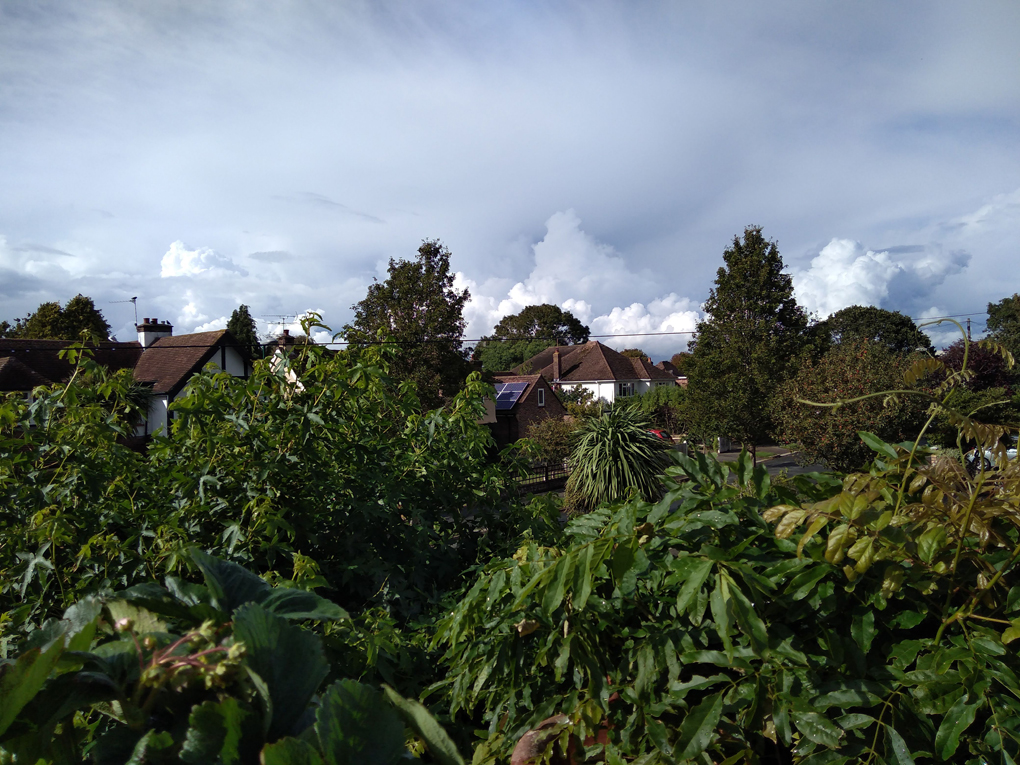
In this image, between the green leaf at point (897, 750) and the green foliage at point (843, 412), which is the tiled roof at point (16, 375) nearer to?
the green foliage at point (843, 412)

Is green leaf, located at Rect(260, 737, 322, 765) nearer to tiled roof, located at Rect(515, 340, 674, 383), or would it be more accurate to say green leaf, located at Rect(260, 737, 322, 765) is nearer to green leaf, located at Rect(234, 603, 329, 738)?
green leaf, located at Rect(234, 603, 329, 738)

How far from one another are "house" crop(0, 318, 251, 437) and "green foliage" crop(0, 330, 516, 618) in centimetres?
2262

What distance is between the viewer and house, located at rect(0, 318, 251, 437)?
77.6 feet

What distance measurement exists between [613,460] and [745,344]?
14901mm

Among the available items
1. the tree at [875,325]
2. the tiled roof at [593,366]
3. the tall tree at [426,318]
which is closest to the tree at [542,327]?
the tiled roof at [593,366]

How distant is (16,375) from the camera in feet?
75.6

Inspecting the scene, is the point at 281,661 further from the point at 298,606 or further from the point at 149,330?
the point at 149,330

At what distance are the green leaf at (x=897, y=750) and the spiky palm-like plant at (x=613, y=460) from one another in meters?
8.97

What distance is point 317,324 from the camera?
3045 mm

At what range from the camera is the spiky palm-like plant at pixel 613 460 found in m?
10.4

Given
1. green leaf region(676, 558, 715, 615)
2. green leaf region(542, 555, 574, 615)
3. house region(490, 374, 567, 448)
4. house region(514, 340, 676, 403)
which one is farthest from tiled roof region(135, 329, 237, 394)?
green leaf region(676, 558, 715, 615)

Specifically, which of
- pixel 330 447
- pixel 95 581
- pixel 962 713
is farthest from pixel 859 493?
pixel 95 581

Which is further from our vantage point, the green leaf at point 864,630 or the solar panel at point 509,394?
the solar panel at point 509,394

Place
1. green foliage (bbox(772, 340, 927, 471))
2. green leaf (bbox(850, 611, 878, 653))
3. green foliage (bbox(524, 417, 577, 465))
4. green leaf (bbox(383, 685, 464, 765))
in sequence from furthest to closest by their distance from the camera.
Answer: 1. green foliage (bbox(524, 417, 577, 465))
2. green foliage (bbox(772, 340, 927, 471))
3. green leaf (bbox(850, 611, 878, 653))
4. green leaf (bbox(383, 685, 464, 765))
